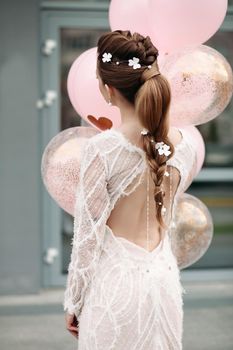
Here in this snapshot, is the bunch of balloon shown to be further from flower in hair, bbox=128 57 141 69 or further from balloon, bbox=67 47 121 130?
flower in hair, bbox=128 57 141 69

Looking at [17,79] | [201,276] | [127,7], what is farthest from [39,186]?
[127,7]

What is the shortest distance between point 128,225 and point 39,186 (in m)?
3.57

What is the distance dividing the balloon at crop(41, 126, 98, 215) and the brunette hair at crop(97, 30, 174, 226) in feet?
2.29

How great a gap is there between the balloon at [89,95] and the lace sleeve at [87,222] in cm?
82

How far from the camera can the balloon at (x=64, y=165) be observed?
9.70ft

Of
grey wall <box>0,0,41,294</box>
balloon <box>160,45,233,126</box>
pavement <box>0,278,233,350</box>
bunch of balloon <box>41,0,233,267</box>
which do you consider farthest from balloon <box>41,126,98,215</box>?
grey wall <box>0,0,41,294</box>

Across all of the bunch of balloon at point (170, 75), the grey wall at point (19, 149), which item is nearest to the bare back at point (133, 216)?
the bunch of balloon at point (170, 75)

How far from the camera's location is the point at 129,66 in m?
2.26

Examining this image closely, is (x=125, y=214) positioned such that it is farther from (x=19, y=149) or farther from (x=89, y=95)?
(x=19, y=149)

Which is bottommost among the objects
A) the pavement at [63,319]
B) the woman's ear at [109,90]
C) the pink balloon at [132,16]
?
the pavement at [63,319]

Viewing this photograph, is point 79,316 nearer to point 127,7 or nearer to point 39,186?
point 127,7

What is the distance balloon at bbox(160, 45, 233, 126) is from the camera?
2914 mm

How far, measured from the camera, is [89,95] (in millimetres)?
3072

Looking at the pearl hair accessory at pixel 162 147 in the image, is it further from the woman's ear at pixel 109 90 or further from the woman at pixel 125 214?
the woman's ear at pixel 109 90
